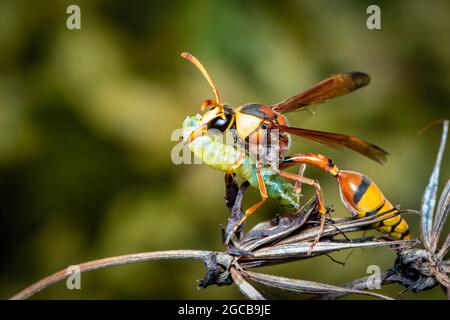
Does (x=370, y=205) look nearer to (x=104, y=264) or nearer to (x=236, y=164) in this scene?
(x=236, y=164)

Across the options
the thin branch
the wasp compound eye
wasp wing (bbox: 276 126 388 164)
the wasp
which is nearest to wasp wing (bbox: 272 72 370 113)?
the wasp

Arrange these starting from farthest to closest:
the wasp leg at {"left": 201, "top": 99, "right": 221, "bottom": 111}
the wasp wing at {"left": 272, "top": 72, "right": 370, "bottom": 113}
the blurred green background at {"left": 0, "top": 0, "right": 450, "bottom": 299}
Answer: the blurred green background at {"left": 0, "top": 0, "right": 450, "bottom": 299} → the wasp wing at {"left": 272, "top": 72, "right": 370, "bottom": 113} → the wasp leg at {"left": 201, "top": 99, "right": 221, "bottom": 111}

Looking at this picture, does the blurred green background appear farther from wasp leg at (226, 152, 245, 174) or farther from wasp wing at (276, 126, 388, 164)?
wasp wing at (276, 126, 388, 164)

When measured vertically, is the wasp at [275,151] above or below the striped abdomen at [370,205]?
above

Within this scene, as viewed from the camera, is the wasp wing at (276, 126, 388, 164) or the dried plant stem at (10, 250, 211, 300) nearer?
the dried plant stem at (10, 250, 211, 300)

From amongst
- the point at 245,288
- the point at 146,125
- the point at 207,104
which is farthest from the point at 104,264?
the point at 146,125

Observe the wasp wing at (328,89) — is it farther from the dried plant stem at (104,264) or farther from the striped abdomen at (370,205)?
the dried plant stem at (104,264)

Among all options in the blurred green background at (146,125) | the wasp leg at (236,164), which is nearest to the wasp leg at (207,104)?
the wasp leg at (236,164)
